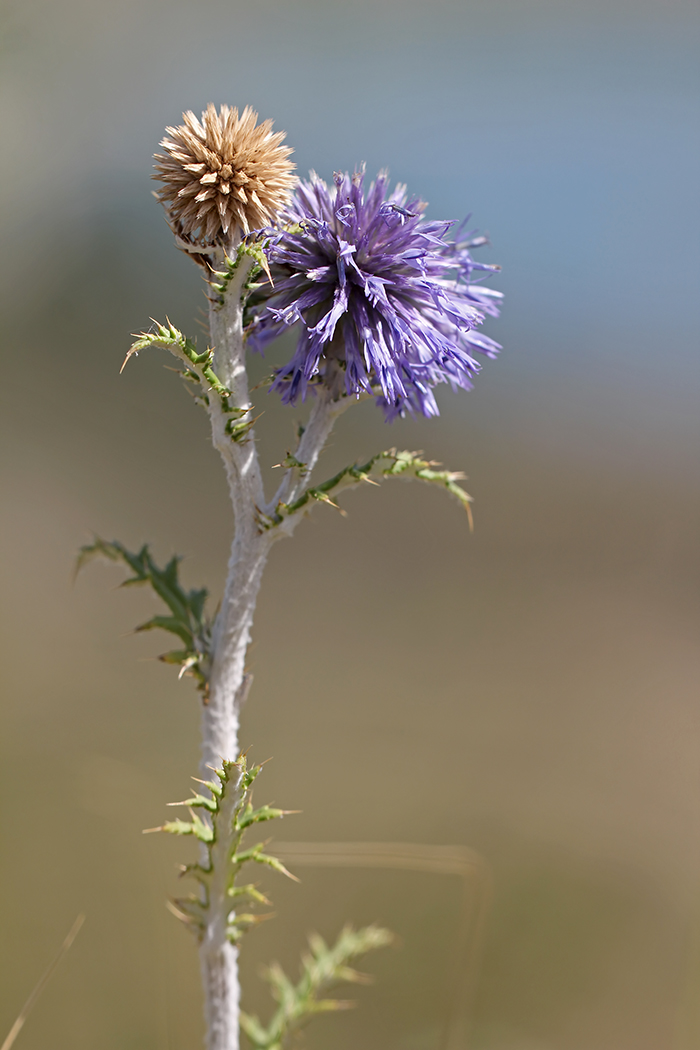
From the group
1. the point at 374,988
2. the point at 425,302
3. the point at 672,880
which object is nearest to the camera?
the point at 425,302

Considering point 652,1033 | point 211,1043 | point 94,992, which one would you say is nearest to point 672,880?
point 652,1033

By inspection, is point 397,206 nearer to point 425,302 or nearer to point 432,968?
point 425,302

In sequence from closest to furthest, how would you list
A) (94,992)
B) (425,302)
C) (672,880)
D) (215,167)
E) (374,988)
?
(215,167), (425,302), (94,992), (374,988), (672,880)

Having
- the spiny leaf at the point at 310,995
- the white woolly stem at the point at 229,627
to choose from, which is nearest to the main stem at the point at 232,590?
the white woolly stem at the point at 229,627

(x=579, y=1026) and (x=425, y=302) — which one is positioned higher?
(x=425, y=302)

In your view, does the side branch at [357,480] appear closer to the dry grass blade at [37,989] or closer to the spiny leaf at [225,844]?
the spiny leaf at [225,844]

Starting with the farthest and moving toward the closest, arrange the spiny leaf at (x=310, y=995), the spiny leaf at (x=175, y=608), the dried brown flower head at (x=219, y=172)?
the spiny leaf at (x=310, y=995) → the spiny leaf at (x=175, y=608) → the dried brown flower head at (x=219, y=172)

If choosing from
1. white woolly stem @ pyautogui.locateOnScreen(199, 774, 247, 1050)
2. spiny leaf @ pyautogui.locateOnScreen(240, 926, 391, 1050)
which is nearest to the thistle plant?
white woolly stem @ pyautogui.locateOnScreen(199, 774, 247, 1050)

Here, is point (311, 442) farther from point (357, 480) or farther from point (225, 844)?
point (225, 844)
